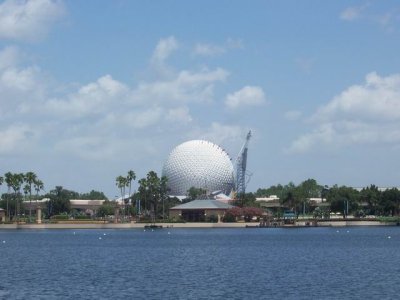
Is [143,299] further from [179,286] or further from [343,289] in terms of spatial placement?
[343,289]

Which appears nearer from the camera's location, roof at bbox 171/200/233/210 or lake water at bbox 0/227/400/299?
lake water at bbox 0/227/400/299

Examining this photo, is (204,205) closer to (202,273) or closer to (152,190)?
(152,190)

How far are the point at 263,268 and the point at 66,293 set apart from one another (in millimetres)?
20408

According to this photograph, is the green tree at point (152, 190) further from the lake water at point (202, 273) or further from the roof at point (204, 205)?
the lake water at point (202, 273)

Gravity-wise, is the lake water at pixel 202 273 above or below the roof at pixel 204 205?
below

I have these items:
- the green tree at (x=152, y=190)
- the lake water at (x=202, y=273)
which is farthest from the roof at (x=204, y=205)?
the lake water at (x=202, y=273)

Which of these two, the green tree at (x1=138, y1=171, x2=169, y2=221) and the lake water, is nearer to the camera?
the lake water

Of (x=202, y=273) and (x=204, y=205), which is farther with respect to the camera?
(x=204, y=205)

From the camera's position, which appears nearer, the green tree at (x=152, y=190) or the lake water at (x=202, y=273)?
the lake water at (x=202, y=273)

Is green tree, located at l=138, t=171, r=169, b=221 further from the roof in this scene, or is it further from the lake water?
the lake water

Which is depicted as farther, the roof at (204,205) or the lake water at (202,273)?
the roof at (204,205)

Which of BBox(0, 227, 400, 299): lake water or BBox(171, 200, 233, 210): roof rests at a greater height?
BBox(171, 200, 233, 210): roof

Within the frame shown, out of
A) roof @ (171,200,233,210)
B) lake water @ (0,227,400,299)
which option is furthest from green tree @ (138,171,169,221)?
lake water @ (0,227,400,299)

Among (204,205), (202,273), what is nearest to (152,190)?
(204,205)
